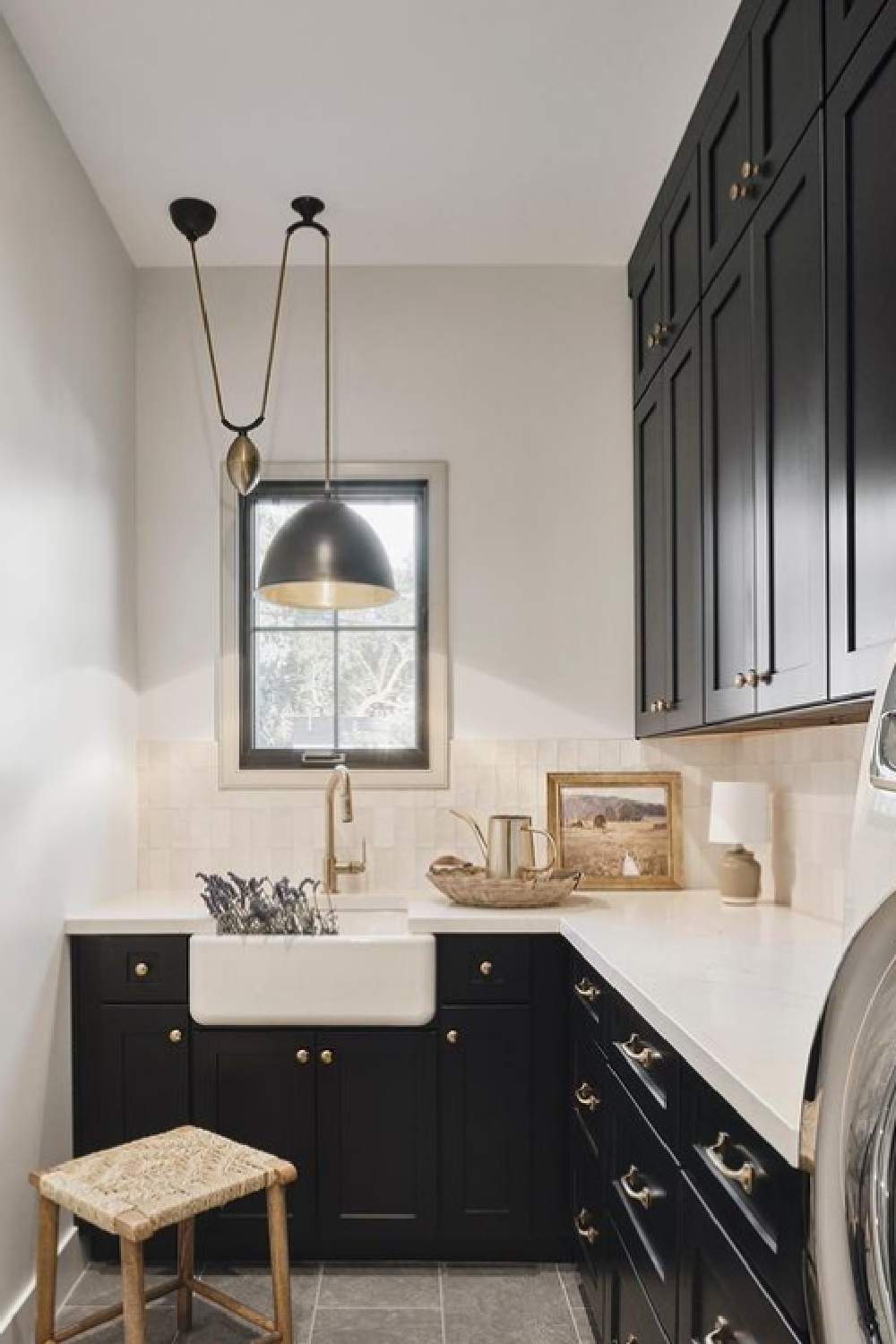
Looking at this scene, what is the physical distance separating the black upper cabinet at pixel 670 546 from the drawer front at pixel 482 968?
705mm

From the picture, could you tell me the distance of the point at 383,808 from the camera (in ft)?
11.6

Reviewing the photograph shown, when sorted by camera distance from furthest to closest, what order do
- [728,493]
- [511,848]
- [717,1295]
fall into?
[511,848] → [728,493] → [717,1295]

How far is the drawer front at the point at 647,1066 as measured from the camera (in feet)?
5.82

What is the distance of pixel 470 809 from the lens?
3553mm

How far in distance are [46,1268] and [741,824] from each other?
6.26 ft

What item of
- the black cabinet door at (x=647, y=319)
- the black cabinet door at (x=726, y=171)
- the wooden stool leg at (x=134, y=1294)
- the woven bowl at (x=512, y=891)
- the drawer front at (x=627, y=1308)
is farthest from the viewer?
the black cabinet door at (x=647, y=319)

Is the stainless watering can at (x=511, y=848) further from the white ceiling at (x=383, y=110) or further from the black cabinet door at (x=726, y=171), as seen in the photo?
the white ceiling at (x=383, y=110)

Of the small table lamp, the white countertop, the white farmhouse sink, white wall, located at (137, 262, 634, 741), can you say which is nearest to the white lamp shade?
the small table lamp

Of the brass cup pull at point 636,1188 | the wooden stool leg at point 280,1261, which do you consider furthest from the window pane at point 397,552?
the brass cup pull at point 636,1188

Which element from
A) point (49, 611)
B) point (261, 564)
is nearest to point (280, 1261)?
point (49, 611)

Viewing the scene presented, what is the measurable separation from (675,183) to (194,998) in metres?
2.36

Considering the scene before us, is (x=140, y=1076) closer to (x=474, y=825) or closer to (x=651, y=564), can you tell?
(x=474, y=825)

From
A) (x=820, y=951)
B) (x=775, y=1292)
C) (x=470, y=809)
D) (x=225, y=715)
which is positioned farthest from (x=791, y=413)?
(x=225, y=715)

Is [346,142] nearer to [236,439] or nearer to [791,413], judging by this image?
[236,439]
